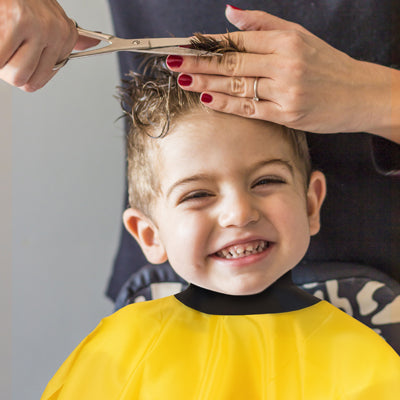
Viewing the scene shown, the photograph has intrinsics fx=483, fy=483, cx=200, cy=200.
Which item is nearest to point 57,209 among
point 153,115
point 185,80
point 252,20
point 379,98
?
point 153,115

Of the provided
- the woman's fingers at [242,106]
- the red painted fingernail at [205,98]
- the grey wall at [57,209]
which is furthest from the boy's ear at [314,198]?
the grey wall at [57,209]

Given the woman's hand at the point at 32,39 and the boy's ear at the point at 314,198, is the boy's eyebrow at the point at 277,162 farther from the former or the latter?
the woman's hand at the point at 32,39

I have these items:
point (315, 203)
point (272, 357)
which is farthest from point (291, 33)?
point (272, 357)

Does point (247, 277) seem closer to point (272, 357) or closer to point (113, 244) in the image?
point (272, 357)

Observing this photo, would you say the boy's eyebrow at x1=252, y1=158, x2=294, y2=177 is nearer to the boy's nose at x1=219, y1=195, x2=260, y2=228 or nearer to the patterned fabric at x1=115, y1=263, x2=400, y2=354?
the boy's nose at x1=219, y1=195, x2=260, y2=228

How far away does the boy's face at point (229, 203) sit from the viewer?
0.94 meters

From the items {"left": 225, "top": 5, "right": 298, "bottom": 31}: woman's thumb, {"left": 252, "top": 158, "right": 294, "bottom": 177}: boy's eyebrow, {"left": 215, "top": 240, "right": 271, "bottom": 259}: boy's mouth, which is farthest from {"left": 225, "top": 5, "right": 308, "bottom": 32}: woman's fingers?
{"left": 215, "top": 240, "right": 271, "bottom": 259}: boy's mouth

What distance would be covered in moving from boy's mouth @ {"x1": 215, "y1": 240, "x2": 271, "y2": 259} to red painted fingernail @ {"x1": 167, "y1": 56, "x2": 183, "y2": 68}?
369 millimetres

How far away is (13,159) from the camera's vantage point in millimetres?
1371

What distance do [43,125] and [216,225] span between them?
0.69 m

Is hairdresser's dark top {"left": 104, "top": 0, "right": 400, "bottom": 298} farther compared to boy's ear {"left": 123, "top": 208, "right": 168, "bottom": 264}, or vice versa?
hairdresser's dark top {"left": 104, "top": 0, "right": 400, "bottom": 298}

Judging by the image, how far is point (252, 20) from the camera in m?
1.00

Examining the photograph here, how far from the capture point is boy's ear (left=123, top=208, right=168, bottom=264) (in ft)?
3.66

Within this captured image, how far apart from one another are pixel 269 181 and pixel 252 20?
33 cm
